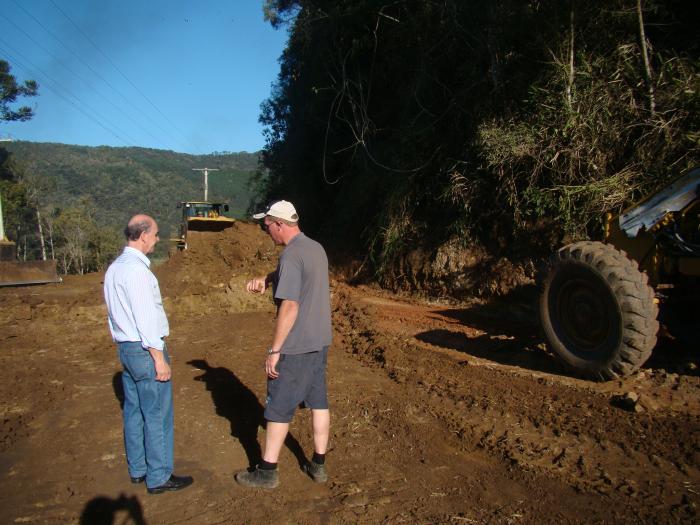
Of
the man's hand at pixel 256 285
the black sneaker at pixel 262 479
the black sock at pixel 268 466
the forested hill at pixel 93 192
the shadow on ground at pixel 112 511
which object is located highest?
the forested hill at pixel 93 192

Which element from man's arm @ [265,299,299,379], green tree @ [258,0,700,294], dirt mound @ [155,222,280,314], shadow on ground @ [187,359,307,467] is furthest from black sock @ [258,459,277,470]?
dirt mound @ [155,222,280,314]

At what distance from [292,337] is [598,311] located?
3184 millimetres

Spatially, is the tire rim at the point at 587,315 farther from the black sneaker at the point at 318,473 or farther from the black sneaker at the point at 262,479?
the black sneaker at the point at 262,479

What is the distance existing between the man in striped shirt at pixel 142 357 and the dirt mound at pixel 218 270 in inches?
245

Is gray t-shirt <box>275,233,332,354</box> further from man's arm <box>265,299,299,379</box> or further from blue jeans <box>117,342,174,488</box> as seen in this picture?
blue jeans <box>117,342,174,488</box>

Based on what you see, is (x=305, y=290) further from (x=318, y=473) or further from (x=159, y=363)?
(x=318, y=473)

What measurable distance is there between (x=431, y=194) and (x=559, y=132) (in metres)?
3.55

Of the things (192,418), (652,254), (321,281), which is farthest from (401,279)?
(321,281)

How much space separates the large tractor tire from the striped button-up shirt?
150 inches

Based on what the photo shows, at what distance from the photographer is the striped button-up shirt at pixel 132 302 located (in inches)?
130

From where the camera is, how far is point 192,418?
15.4 feet

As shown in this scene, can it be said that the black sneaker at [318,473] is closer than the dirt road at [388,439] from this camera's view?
No

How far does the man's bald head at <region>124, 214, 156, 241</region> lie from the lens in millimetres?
3401

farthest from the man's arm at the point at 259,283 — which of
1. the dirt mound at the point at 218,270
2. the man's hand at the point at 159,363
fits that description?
the dirt mound at the point at 218,270
